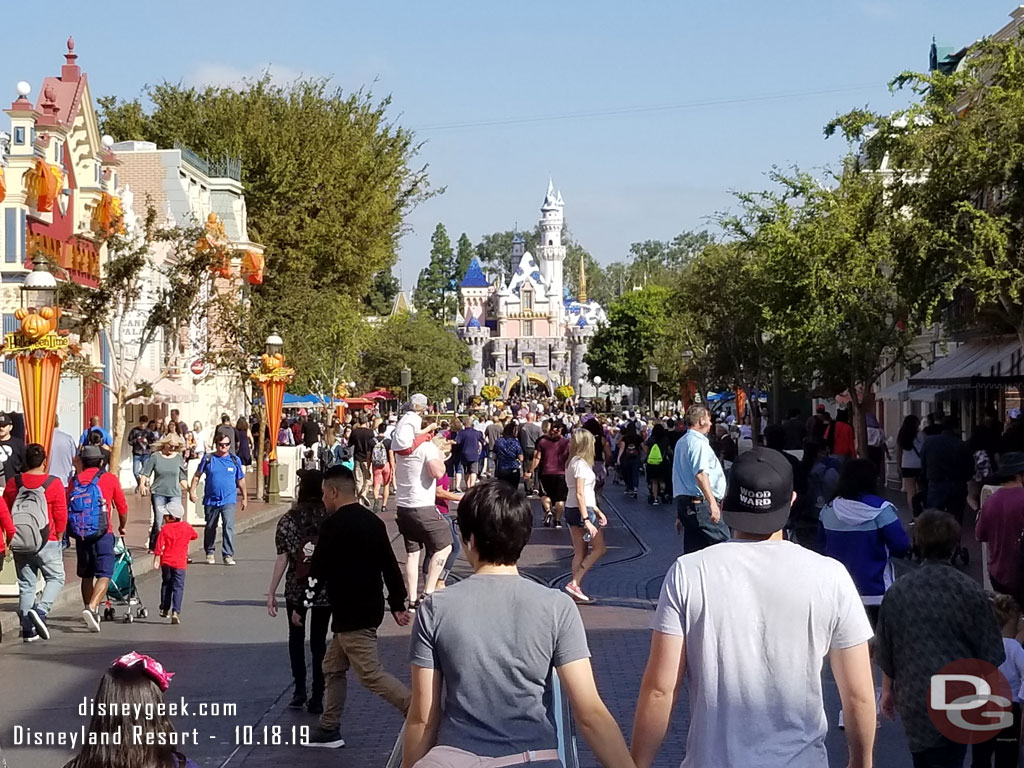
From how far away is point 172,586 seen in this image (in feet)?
43.5

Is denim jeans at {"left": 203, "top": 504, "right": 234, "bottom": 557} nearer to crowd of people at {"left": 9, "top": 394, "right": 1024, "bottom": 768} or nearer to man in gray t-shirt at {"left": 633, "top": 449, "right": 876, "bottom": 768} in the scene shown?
crowd of people at {"left": 9, "top": 394, "right": 1024, "bottom": 768}

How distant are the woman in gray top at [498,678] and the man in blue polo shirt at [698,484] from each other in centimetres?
777

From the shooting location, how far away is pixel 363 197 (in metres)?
44.0

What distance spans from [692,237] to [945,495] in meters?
91.7

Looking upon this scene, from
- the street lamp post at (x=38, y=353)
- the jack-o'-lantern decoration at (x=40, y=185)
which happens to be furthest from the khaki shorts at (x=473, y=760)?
the jack-o'-lantern decoration at (x=40, y=185)

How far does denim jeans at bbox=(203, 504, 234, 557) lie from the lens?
719 inches

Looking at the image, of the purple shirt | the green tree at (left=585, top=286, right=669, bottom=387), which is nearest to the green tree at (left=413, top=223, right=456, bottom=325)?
the green tree at (left=585, top=286, right=669, bottom=387)

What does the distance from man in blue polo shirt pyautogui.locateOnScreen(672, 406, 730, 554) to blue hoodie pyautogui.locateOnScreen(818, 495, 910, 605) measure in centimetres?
390

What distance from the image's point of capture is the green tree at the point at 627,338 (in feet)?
367

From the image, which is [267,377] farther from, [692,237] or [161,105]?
[692,237]

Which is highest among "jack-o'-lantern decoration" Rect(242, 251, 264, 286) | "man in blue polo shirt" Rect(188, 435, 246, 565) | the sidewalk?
"jack-o'-lantern decoration" Rect(242, 251, 264, 286)

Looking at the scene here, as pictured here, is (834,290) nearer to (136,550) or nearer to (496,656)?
(136,550)

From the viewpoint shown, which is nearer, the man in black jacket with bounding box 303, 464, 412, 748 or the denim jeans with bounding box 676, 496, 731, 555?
the man in black jacket with bounding box 303, 464, 412, 748

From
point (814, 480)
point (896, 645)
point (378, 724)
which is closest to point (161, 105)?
point (814, 480)
